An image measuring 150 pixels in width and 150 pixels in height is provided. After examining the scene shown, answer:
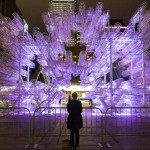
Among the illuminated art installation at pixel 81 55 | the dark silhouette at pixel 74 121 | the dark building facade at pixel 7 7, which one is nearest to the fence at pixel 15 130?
the dark silhouette at pixel 74 121

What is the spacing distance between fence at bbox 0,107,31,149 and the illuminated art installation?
6496 millimetres

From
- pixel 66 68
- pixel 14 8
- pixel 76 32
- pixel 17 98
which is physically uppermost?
pixel 14 8

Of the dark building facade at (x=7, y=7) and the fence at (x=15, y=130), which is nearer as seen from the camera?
the fence at (x=15, y=130)

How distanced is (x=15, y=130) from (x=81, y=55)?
1143cm

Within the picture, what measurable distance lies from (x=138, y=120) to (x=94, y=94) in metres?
7.26

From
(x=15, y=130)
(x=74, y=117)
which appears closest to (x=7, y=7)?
(x=15, y=130)

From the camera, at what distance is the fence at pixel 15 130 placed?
12.4 m

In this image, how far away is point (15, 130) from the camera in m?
15.4

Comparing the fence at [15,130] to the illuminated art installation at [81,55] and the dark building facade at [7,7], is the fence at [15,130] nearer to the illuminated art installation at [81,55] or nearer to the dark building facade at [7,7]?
the illuminated art installation at [81,55]

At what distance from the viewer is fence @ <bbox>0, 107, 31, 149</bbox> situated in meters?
12.4

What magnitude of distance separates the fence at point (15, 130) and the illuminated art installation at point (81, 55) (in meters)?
6.50

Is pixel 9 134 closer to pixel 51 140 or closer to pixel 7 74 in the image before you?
pixel 51 140

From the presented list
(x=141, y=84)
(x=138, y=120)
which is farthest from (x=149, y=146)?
(x=141, y=84)

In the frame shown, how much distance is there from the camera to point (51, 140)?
510 inches
